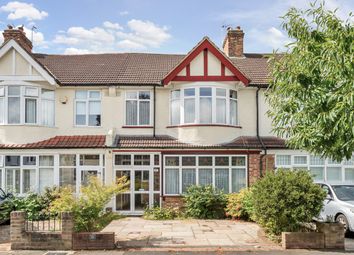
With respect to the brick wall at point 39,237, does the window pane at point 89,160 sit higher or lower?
higher

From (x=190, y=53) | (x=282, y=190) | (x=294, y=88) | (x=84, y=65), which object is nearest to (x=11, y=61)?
(x=84, y=65)

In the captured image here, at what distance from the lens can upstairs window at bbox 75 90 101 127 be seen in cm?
2020

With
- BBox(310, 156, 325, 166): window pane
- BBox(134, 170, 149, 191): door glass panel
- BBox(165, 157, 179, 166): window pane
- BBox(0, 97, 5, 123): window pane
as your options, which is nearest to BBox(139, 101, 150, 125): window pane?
BBox(165, 157, 179, 166): window pane

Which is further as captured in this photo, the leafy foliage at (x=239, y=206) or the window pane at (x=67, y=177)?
the window pane at (x=67, y=177)

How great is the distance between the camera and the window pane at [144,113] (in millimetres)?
20156

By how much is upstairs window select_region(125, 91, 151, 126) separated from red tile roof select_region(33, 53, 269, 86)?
0.72m

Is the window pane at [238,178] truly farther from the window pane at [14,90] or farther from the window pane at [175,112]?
the window pane at [14,90]

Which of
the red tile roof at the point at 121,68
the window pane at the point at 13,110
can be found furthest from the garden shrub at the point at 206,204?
the window pane at the point at 13,110

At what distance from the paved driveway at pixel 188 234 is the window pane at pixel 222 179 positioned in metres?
2.60

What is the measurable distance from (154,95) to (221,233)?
809cm

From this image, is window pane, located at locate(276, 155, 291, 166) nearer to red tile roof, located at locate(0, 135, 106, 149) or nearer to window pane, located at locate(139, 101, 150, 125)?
window pane, located at locate(139, 101, 150, 125)

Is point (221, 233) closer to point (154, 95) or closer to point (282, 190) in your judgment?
point (282, 190)

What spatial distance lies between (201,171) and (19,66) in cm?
926

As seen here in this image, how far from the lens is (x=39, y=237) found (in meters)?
11.8
